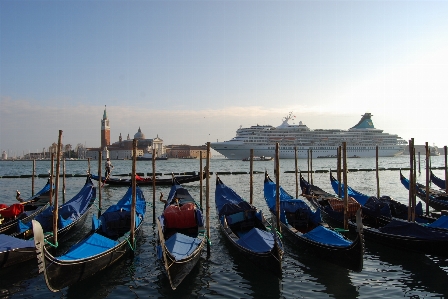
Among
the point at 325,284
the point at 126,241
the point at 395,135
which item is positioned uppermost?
the point at 395,135

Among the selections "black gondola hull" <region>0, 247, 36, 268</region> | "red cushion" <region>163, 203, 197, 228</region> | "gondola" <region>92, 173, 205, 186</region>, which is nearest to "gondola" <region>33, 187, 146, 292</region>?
"red cushion" <region>163, 203, 197, 228</region>

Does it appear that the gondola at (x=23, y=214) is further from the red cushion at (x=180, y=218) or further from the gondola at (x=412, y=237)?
the gondola at (x=412, y=237)

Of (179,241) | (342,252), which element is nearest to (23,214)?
(179,241)

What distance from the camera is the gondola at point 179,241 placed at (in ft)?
19.1

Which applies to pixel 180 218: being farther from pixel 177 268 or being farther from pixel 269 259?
pixel 269 259

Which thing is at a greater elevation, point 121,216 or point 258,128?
point 258,128

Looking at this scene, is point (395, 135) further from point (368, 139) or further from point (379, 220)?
point (379, 220)

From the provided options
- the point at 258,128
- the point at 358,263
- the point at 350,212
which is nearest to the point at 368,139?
the point at 258,128

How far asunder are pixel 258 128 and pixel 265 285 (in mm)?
53294

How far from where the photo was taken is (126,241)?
7.30 meters

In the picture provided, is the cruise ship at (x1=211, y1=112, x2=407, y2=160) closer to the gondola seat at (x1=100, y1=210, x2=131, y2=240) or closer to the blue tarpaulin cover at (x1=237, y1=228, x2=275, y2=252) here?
the gondola seat at (x1=100, y1=210, x2=131, y2=240)

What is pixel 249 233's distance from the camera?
7.40 m

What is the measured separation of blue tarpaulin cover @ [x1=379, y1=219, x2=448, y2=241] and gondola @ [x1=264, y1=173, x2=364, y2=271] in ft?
4.04

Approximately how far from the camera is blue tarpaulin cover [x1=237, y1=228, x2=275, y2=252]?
661cm
